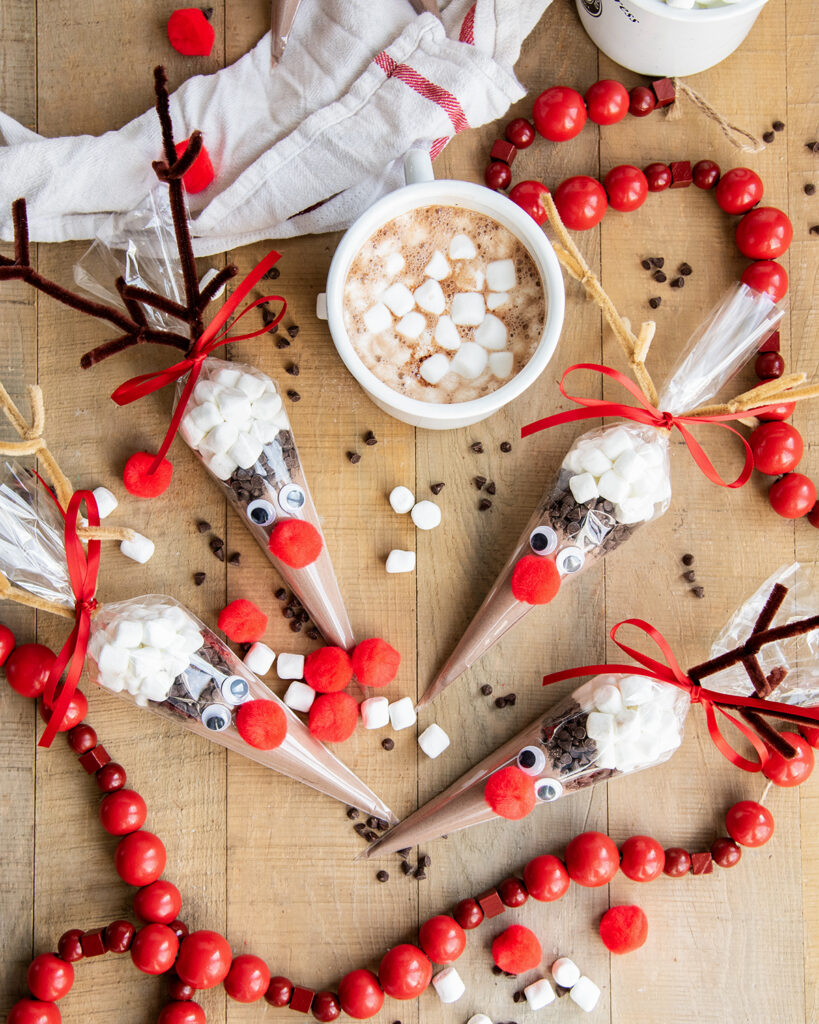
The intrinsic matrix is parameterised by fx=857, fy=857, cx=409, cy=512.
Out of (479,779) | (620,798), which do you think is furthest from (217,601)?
(620,798)

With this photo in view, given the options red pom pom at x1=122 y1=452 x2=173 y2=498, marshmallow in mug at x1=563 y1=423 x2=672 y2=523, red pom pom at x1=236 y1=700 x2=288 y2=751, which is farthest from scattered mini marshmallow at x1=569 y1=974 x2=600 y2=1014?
red pom pom at x1=122 y1=452 x2=173 y2=498

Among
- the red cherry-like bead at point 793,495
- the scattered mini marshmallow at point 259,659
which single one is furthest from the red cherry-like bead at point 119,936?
the red cherry-like bead at point 793,495

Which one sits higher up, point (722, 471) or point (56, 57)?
point (56, 57)

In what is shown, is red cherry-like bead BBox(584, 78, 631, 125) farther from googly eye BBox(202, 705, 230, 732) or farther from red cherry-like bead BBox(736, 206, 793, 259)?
googly eye BBox(202, 705, 230, 732)

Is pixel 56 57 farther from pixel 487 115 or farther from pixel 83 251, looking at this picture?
pixel 487 115

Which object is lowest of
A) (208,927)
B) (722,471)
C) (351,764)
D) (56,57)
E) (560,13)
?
(208,927)

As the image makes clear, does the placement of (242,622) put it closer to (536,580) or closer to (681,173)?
(536,580)

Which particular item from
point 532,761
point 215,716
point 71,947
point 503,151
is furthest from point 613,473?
point 71,947
